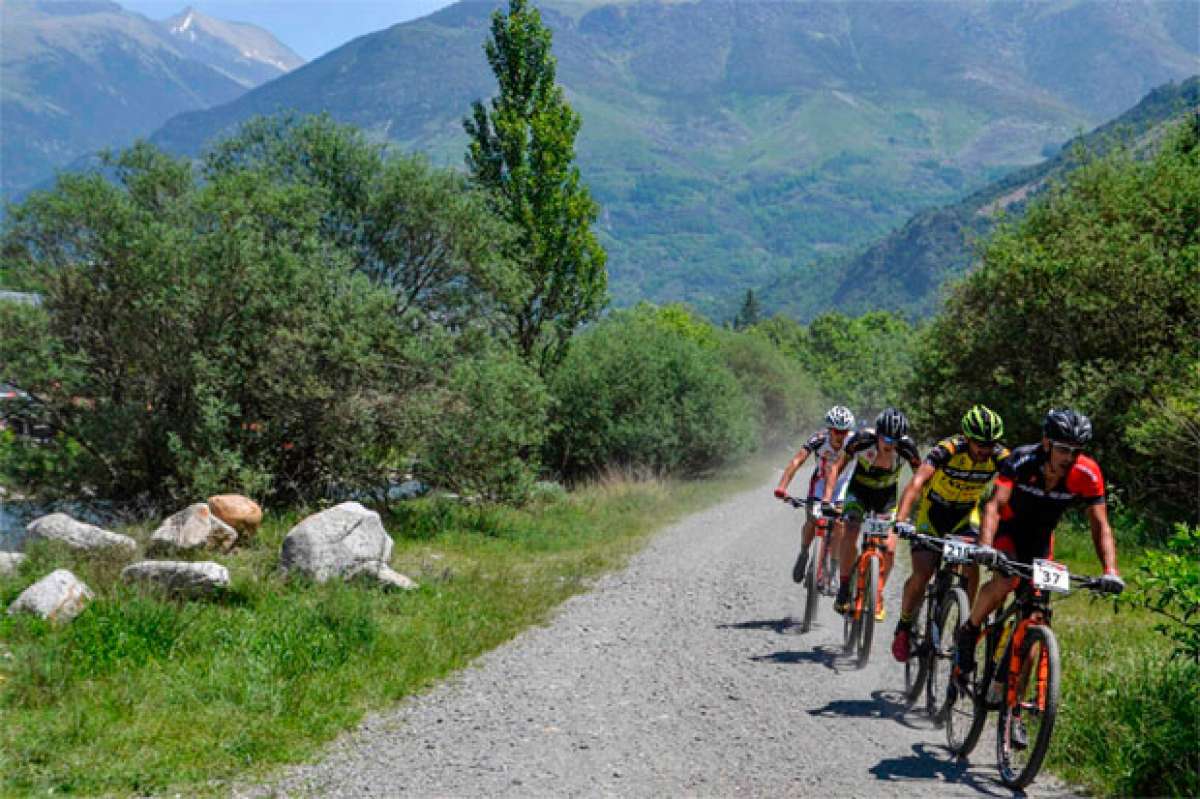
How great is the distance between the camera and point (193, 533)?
13.3m

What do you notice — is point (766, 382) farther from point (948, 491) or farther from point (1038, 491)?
point (1038, 491)

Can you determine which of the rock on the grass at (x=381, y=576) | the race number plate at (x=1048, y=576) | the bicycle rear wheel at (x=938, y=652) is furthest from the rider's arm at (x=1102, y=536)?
the rock on the grass at (x=381, y=576)

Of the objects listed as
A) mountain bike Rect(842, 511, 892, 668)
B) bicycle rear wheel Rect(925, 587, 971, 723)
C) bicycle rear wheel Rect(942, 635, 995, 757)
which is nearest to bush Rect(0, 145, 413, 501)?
mountain bike Rect(842, 511, 892, 668)

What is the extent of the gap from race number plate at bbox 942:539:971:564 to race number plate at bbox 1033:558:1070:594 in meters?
0.47

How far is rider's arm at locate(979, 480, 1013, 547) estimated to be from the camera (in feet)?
21.9

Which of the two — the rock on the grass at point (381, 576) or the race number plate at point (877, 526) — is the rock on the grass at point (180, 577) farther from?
the race number plate at point (877, 526)

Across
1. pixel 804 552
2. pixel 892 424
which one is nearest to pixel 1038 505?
pixel 892 424

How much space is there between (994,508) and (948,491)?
152 centimetres

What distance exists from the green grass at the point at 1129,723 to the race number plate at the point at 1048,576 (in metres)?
1.06

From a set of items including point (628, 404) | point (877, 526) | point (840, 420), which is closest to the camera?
point (877, 526)

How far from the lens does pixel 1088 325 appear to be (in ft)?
63.8

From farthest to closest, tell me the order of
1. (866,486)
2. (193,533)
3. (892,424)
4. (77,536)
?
(193,533)
(77,536)
(866,486)
(892,424)

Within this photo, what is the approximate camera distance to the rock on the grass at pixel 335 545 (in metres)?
11.8

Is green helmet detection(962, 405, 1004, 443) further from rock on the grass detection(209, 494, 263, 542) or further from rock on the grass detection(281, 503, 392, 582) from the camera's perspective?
rock on the grass detection(209, 494, 263, 542)
